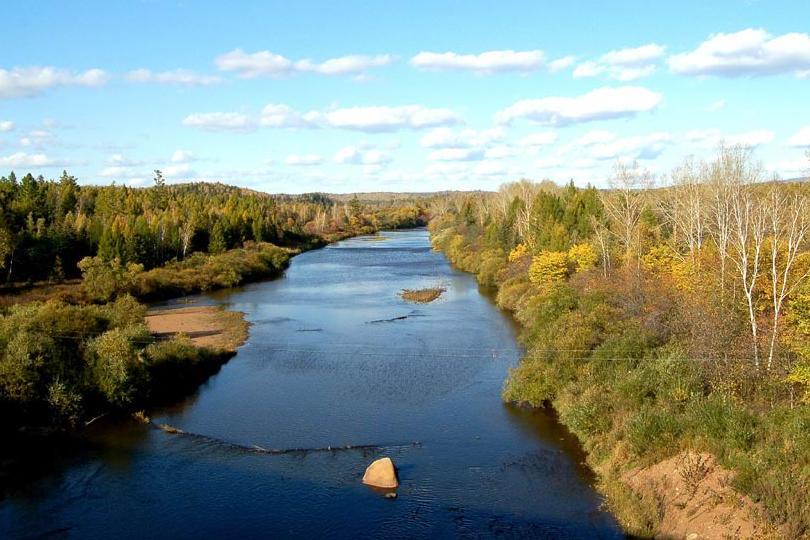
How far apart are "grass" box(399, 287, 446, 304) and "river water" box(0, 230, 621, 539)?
1480 centimetres

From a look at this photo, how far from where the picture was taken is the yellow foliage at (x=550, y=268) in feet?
164

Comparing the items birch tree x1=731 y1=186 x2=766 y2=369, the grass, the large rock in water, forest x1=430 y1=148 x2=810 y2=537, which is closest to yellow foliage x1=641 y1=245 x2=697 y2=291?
forest x1=430 y1=148 x2=810 y2=537

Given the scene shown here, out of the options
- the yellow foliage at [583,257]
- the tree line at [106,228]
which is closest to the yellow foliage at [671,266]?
the yellow foliage at [583,257]

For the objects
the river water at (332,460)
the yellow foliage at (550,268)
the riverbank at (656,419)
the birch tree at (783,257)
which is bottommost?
the river water at (332,460)

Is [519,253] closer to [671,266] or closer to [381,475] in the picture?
[671,266]

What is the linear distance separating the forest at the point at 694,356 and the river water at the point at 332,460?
5.12 ft

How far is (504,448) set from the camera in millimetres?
25781

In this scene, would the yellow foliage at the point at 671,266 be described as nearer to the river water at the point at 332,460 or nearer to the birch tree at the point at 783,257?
the birch tree at the point at 783,257

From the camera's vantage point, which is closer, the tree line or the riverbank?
the riverbank

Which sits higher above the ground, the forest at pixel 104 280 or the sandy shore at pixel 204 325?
the forest at pixel 104 280

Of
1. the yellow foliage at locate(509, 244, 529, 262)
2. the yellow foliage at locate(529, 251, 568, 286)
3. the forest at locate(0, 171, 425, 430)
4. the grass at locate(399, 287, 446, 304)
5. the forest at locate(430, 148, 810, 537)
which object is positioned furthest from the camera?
the yellow foliage at locate(509, 244, 529, 262)

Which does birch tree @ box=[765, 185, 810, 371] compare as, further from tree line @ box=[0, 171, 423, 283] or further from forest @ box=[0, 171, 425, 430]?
tree line @ box=[0, 171, 423, 283]

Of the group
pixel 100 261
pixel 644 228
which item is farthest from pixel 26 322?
pixel 644 228

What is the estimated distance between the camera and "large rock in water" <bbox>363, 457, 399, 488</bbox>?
22.5m
